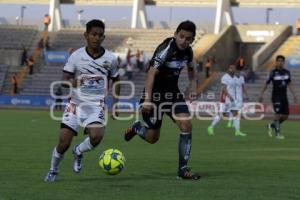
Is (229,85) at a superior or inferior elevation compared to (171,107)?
superior

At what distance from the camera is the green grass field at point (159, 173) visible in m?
10.7

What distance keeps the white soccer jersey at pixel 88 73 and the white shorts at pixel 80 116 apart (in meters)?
0.09

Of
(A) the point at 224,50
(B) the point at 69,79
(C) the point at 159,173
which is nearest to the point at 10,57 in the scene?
(A) the point at 224,50

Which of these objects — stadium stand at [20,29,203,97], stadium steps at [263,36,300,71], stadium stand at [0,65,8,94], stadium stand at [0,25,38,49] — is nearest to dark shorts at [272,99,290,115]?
stadium stand at [20,29,203,97]

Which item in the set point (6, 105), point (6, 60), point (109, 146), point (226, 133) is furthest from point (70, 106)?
point (6, 60)

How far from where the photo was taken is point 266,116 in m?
46.1

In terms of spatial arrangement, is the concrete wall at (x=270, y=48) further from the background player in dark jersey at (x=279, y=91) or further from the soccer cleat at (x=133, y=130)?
the soccer cleat at (x=133, y=130)

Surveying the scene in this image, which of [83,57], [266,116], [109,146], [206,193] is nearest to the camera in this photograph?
[206,193]

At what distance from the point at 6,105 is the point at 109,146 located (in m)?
37.2

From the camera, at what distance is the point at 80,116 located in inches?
484

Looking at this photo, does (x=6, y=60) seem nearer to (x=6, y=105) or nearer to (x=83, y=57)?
(x=6, y=105)

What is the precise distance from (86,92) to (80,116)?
0.34 m

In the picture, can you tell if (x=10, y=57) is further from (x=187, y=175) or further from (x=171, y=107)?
(x=187, y=175)

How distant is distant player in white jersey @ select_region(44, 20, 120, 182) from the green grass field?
59 centimetres
